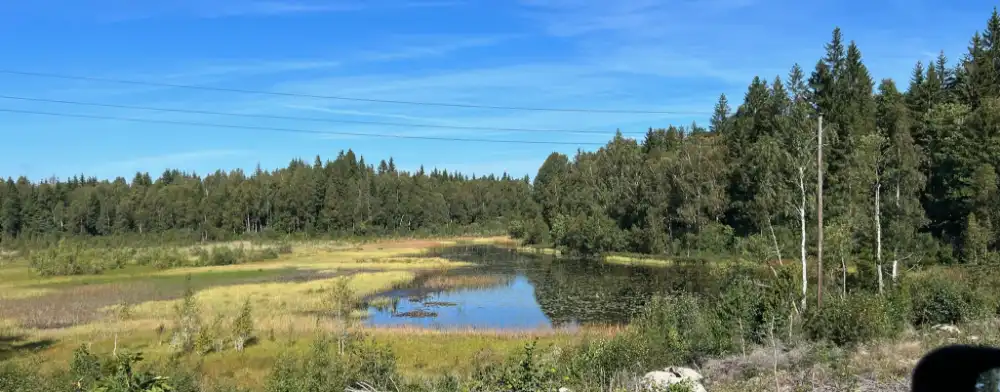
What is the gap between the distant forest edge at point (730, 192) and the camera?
3812 centimetres

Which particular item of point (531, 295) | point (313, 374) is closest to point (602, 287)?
point (531, 295)

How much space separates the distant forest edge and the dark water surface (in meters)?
7.82

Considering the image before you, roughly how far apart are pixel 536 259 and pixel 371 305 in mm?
40933

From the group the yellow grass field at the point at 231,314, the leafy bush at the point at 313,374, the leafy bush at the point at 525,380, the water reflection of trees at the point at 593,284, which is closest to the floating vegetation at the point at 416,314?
the yellow grass field at the point at 231,314

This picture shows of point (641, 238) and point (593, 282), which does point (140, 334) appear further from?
point (641, 238)

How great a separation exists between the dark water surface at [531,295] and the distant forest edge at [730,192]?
782 centimetres

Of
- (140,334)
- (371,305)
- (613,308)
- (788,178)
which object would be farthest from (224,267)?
(788,178)

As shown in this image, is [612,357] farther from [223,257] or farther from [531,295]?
[223,257]

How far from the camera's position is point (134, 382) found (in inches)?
353

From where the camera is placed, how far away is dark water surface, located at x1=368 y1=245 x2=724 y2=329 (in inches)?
1384

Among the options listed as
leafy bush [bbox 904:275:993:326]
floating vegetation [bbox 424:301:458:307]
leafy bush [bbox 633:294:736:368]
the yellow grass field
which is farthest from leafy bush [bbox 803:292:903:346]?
floating vegetation [bbox 424:301:458:307]

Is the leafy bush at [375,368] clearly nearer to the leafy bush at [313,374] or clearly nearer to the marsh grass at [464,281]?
the leafy bush at [313,374]

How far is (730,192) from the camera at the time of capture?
77562 mm

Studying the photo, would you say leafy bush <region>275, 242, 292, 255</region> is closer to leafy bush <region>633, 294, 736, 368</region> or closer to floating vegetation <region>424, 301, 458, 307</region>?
floating vegetation <region>424, 301, 458, 307</region>
